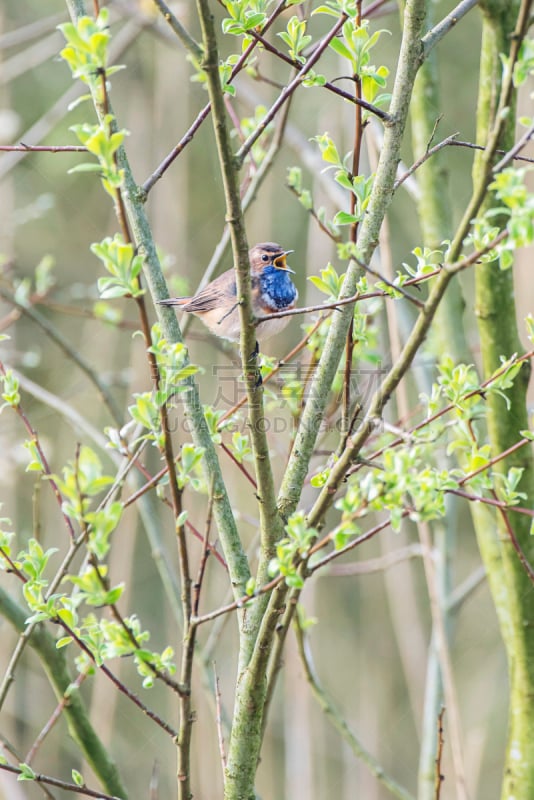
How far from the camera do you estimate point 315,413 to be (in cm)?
148

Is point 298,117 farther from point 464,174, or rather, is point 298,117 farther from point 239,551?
point 239,551

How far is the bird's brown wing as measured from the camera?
2901 millimetres

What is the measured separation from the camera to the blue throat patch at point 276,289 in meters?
2.93

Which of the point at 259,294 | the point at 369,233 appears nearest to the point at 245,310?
the point at 369,233

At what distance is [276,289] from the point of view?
297 cm

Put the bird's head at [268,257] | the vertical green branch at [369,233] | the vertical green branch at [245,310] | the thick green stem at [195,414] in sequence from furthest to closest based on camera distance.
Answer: the bird's head at [268,257] < the thick green stem at [195,414] < the vertical green branch at [369,233] < the vertical green branch at [245,310]

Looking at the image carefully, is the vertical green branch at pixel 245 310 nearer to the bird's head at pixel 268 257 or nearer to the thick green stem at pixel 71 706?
the thick green stem at pixel 71 706

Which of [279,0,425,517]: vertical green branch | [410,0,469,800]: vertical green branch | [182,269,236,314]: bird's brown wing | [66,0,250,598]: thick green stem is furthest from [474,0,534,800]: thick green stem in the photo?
[182,269,236,314]: bird's brown wing

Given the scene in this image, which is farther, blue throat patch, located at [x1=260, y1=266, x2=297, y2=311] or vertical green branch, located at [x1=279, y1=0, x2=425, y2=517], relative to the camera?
blue throat patch, located at [x1=260, y1=266, x2=297, y2=311]

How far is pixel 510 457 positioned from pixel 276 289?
130 centimetres

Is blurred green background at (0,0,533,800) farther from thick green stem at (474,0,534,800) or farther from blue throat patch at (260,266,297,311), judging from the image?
thick green stem at (474,0,534,800)

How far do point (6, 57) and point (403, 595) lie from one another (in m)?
4.07

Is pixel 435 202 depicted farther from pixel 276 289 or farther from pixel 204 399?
pixel 204 399

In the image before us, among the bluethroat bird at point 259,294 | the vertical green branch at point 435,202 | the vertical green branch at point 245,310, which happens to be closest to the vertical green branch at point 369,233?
the vertical green branch at point 245,310
